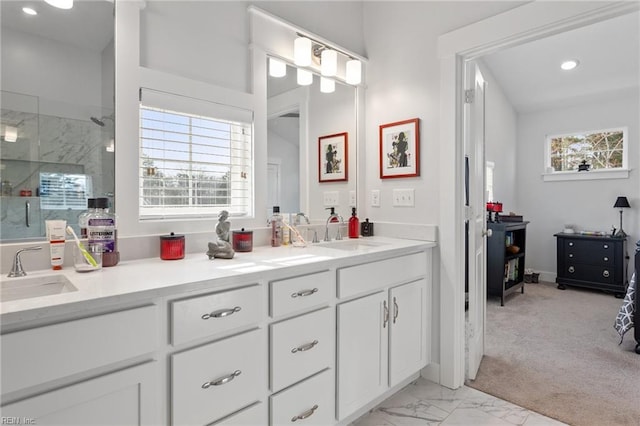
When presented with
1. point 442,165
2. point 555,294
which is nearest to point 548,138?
point 555,294

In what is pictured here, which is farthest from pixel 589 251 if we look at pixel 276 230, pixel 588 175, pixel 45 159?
pixel 45 159

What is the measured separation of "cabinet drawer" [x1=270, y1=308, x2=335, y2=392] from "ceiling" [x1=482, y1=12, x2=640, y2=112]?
3.95 metres

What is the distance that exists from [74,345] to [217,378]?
464 millimetres

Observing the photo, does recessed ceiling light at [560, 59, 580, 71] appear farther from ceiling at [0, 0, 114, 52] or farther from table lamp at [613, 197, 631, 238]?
ceiling at [0, 0, 114, 52]

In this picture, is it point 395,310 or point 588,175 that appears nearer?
point 395,310

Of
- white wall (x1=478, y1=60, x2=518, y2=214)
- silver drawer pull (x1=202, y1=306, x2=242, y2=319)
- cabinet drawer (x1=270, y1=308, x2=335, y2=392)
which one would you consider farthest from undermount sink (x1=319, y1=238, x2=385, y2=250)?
white wall (x1=478, y1=60, x2=518, y2=214)

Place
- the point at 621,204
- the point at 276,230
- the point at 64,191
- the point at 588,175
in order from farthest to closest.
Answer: the point at 588,175 → the point at 621,204 → the point at 276,230 → the point at 64,191

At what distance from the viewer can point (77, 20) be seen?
145cm

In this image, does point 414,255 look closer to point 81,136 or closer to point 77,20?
point 81,136

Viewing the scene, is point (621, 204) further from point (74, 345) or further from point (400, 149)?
point (74, 345)

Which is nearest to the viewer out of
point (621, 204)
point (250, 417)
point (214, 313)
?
point (214, 313)

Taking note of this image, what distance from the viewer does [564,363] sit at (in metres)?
2.52

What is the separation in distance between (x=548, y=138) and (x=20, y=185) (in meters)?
5.92

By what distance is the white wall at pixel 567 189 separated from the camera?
437 centimetres
